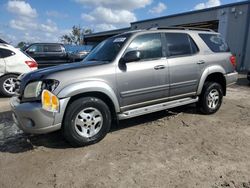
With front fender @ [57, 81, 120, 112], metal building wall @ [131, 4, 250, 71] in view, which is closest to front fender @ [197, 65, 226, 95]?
front fender @ [57, 81, 120, 112]

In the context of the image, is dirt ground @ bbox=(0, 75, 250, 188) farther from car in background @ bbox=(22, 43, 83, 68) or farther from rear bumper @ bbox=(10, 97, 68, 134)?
car in background @ bbox=(22, 43, 83, 68)

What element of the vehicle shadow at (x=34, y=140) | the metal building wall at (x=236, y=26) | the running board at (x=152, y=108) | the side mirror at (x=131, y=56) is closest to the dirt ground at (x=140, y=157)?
the vehicle shadow at (x=34, y=140)

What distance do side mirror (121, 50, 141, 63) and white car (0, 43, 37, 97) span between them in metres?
5.31

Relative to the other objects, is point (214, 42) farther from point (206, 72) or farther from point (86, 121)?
point (86, 121)

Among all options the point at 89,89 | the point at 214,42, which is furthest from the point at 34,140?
the point at 214,42

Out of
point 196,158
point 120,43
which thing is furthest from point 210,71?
point 196,158

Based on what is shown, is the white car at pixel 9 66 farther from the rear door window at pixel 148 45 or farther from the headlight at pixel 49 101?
the headlight at pixel 49 101

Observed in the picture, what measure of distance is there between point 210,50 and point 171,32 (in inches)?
45.3

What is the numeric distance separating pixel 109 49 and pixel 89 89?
125cm

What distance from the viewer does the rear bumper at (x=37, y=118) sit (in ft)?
13.7

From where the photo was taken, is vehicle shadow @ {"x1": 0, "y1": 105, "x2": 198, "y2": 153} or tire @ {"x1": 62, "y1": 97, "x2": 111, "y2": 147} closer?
tire @ {"x1": 62, "y1": 97, "x2": 111, "y2": 147}

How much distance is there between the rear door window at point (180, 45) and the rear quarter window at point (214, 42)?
1.46 feet

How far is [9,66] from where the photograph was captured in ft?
29.2

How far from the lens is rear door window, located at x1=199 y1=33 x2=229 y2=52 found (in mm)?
6352
